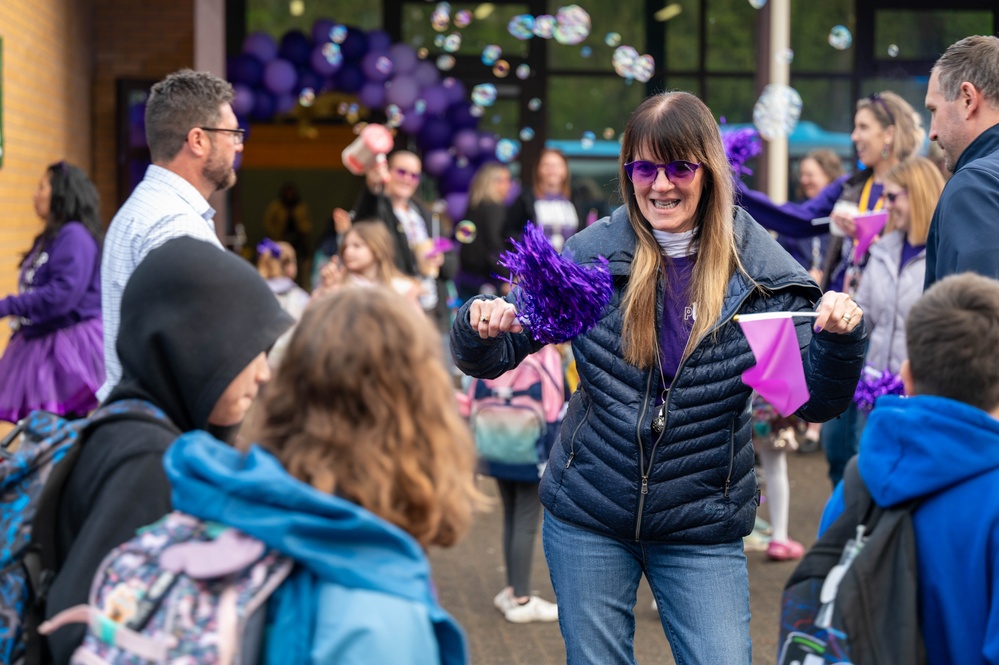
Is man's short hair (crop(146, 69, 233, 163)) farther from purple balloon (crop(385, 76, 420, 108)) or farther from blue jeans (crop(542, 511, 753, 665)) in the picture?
purple balloon (crop(385, 76, 420, 108))

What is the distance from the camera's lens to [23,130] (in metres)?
9.41

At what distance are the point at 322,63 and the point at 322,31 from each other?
0.35 metres

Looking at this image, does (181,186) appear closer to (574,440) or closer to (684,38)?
(574,440)

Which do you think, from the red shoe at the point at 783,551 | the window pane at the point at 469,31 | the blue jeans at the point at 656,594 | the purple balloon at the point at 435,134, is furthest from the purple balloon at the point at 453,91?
the blue jeans at the point at 656,594

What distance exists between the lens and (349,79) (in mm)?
11914

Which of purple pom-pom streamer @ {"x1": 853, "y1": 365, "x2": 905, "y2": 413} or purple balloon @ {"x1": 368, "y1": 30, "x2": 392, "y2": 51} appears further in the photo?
purple balloon @ {"x1": 368, "y1": 30, "x2": 392, "y2": 51}

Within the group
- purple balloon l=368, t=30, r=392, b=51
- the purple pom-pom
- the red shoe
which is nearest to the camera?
the purple pom-pom

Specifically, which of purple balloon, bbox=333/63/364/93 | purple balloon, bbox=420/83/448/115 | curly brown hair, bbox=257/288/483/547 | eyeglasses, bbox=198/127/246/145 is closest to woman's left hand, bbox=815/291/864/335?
curly brown hair, bbox=257/288/483/547

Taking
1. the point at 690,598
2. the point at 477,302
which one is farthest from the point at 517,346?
the point at 690,598

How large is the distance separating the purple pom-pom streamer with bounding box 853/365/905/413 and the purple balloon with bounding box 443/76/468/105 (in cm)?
762

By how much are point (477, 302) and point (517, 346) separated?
8.4 inches

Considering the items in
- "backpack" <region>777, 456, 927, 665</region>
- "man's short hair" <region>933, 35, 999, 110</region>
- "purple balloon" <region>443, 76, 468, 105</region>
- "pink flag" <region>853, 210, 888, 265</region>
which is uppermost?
"purple balloon" <region>443, 76, 468, 105</region>

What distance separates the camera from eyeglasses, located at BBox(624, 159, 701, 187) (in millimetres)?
2998

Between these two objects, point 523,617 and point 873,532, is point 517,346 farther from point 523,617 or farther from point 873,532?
point 523,617
